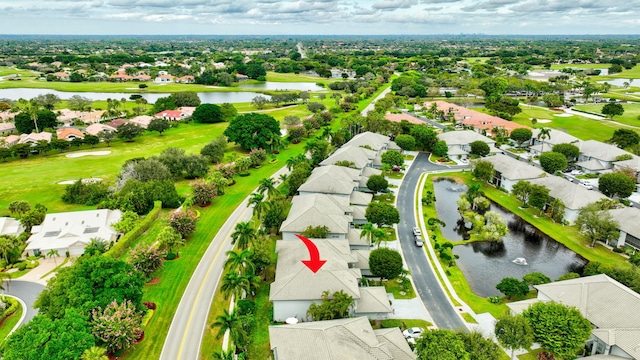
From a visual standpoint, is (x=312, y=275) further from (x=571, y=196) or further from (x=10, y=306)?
(x=571, y=196)

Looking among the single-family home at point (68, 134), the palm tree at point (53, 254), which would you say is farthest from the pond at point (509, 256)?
the single-family home at point (68, 134)

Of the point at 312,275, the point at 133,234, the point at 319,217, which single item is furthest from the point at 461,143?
the point at 133,234

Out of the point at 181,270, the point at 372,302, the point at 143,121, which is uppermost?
the point at 143,121

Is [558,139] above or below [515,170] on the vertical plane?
above

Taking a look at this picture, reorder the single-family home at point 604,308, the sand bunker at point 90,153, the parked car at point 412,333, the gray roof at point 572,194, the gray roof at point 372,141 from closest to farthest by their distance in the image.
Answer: the single-family home at point 604,308
the parked car at point 412,333
the gray roof at point 572,194
the gray roof at point 372,141
the sand bunker at point 90,153

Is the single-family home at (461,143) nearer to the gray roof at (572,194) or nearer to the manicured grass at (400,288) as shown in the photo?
the gray roof at (572,194)

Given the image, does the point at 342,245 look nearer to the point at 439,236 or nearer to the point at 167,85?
the point at 439,236

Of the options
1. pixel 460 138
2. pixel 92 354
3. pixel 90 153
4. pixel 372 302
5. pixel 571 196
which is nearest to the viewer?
pixel 92 354
